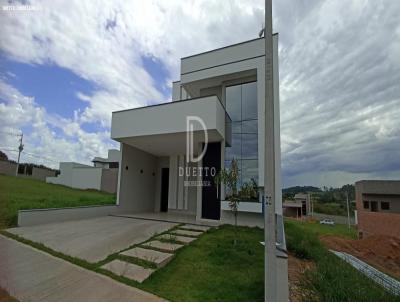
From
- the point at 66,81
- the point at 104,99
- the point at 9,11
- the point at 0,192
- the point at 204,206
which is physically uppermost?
the point at 104,99

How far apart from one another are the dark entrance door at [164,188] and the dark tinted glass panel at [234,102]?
6.22 metres

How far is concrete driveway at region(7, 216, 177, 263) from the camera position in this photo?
195 inches

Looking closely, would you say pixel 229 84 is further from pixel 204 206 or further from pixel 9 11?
pixel 9 11

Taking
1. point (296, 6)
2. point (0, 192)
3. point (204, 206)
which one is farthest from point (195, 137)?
point (0, 192)

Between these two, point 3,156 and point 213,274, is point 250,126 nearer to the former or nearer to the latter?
point 213,274

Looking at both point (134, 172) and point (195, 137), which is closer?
point (195, 137)

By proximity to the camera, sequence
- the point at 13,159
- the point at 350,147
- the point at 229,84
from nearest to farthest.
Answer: the point at 13,159 < the point at 229,84 < the point at 350,147

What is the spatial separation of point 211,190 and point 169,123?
3480 mm

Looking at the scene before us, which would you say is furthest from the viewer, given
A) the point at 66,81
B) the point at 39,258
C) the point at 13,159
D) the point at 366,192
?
the point at 366,192

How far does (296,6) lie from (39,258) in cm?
701

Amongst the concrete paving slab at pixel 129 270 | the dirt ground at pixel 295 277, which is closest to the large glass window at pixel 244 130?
the dirt ground at pixel 295 277

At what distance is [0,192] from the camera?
259cm

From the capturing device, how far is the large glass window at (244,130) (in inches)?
365

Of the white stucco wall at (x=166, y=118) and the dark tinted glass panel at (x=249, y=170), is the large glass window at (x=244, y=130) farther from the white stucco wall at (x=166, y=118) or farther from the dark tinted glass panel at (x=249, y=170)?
the white stucco wall at (x=166, y=118)
